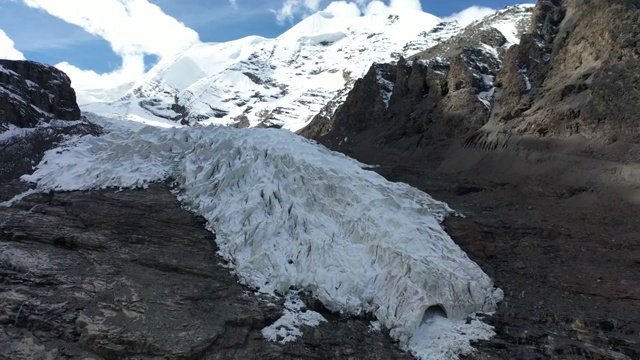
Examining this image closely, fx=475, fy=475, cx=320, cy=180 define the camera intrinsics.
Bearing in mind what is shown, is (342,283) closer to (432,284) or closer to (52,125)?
(432,284)

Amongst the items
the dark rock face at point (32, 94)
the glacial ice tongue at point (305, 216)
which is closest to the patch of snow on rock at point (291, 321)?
the glacial ice tongue at point (305, 216)

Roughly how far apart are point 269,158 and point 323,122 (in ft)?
164

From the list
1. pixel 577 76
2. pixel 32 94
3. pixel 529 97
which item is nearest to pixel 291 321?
pixel 577 76

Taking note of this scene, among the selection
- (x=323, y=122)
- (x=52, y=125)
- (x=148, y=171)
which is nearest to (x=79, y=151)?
(x=148, y=171)

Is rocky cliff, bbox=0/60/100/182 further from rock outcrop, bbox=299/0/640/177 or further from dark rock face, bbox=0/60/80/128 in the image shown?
rock outcrop, bbox=299/0/640/177

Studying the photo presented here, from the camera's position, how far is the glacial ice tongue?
1520 centimetres

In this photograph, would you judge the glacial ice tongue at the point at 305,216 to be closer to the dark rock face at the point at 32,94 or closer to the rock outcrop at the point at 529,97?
the dark rock face at the point at 32,94

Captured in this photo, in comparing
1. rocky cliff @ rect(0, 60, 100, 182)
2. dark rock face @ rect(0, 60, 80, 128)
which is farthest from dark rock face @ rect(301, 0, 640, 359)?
dark rock face @ rect(0, 60, 80, 128)

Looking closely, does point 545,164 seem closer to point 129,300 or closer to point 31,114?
point 129,300

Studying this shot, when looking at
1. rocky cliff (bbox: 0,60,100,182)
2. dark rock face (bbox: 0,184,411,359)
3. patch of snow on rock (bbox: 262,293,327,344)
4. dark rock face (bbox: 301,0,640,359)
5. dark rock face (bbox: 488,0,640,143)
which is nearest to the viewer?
dark rock face (bbox: 0,184,411,359)

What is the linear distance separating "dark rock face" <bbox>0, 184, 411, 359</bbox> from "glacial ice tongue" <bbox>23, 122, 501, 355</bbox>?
44.0 inches

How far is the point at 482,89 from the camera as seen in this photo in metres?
41.1

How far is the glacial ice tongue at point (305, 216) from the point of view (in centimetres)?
1520

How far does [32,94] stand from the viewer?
110 feet
